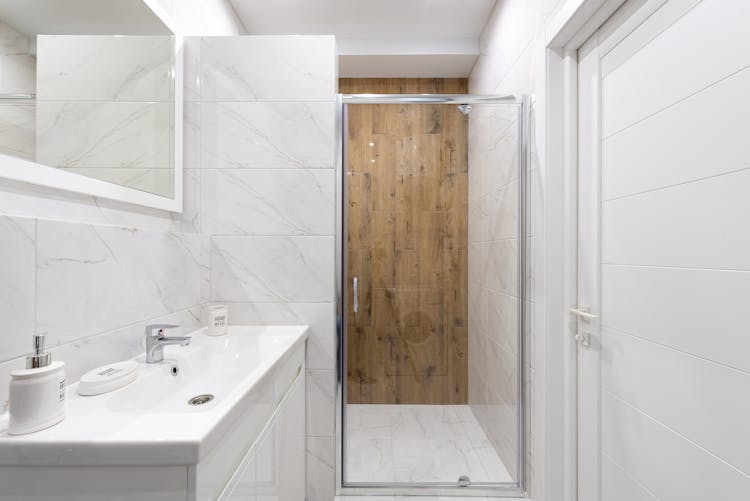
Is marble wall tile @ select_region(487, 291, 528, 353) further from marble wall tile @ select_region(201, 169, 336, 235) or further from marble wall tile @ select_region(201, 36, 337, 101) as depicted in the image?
marble wall tile @ select_region(201, 36, 337, 101)

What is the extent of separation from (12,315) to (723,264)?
1.60 m

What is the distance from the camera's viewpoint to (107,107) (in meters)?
1.14

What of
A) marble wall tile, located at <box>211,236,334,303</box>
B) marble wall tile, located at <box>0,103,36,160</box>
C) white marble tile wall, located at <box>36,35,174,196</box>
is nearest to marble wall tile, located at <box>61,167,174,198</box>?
white marble tile wall, located at <box>36,35,174,196</box>

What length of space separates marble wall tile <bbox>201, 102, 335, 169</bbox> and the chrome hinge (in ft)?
3.98

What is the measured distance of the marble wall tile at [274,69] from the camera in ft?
5.56

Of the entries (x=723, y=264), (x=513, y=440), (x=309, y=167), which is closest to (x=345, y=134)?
(x=309, y=167)

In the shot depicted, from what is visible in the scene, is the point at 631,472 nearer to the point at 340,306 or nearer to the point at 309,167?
the point at 340,306

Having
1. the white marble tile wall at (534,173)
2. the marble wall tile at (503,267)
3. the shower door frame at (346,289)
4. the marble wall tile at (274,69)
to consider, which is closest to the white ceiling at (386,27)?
the white marble tile wall at (534,173)

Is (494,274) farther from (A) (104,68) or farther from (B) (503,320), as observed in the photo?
(A) (104,68)

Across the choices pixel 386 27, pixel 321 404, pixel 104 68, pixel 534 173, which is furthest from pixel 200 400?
pixel 386 27

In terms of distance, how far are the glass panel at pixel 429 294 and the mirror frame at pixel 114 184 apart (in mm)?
743

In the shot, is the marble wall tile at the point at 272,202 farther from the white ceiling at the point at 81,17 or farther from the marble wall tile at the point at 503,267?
the marble wall tile at the point at 503,267

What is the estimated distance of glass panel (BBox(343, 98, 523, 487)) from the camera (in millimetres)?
1806

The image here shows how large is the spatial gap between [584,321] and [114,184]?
170cm
